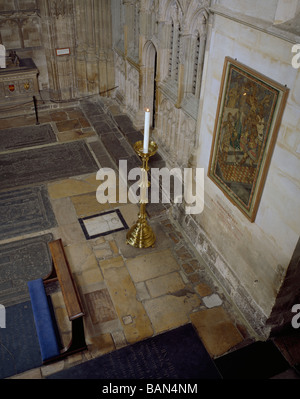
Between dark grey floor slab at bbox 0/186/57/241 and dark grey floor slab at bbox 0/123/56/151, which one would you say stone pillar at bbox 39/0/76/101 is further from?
dark grey floor slab at bbox 0/186/57/241

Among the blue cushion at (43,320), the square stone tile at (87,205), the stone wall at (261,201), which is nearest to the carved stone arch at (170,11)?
the stone wall at (261,201)

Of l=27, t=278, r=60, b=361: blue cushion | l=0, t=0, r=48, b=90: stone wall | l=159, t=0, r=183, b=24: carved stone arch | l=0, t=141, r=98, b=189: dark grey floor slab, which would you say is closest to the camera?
l=27, t=278, r=60, b=361: blue cushion

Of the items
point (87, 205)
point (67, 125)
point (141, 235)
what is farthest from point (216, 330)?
point (67, 125)

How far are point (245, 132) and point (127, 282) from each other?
2559 millimetres

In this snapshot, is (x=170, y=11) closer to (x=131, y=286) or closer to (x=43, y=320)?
(x=131, y=286)

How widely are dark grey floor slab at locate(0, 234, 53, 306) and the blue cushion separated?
0.36 metres

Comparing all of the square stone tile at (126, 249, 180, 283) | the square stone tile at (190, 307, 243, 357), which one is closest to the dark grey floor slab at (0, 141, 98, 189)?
the square stone tile at (126, 249, 180, 283)

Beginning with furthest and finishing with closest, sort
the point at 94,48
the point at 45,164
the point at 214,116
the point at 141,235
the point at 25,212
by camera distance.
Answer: the point at 94,48 → the point at 45,164 → the point at 25,212 → the point at 141,235 → the point at 214,116

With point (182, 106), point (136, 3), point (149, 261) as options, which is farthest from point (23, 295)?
point (136, 3)

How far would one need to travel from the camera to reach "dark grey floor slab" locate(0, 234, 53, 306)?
5090 mm

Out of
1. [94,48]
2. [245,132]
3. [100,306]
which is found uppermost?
[245,132]

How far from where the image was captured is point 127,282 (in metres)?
5.29
